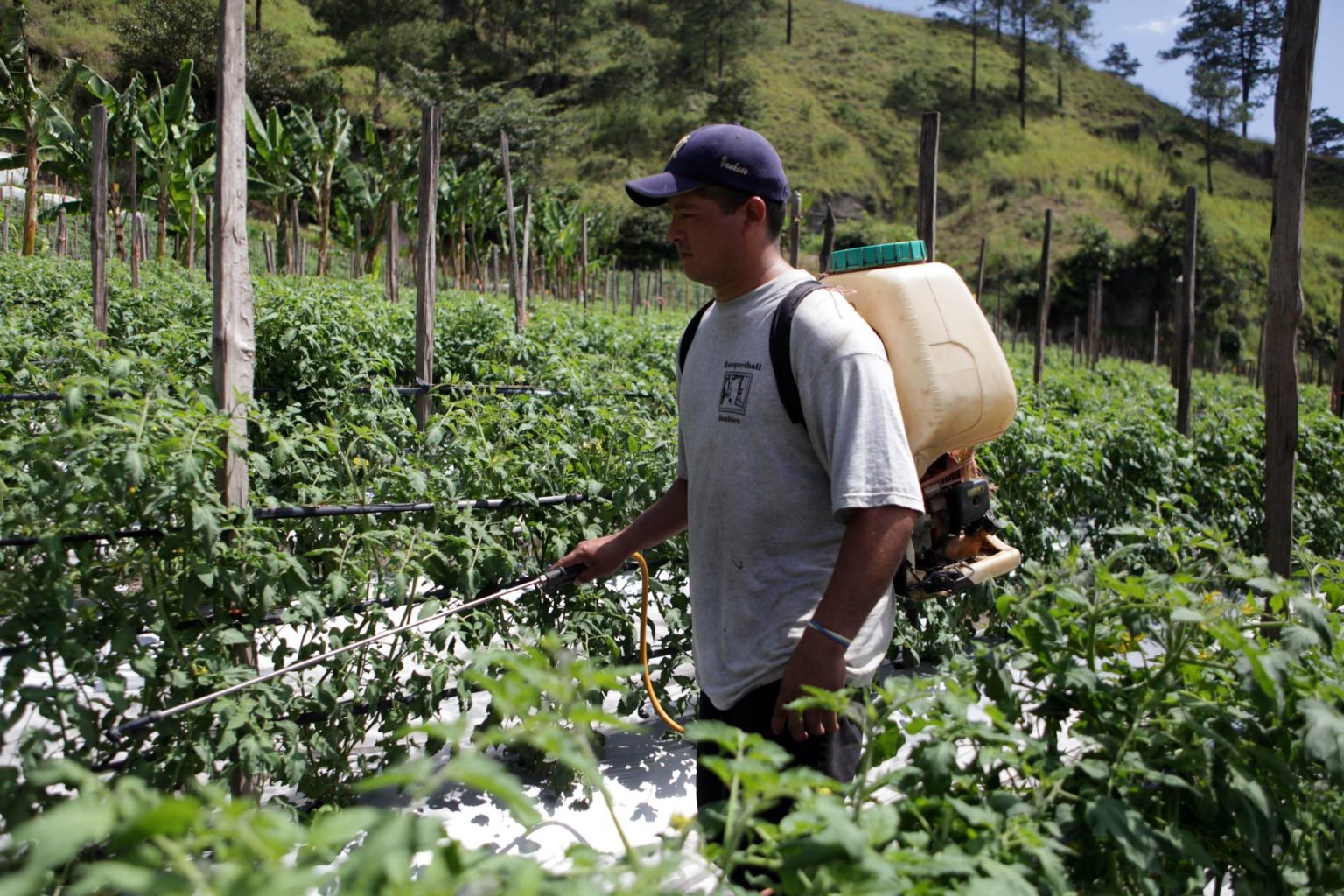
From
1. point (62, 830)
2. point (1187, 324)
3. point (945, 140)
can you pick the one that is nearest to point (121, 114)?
point (1187, 324)

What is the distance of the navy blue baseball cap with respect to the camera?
2154 mm

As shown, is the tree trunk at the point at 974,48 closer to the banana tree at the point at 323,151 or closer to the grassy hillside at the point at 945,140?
the grassy hillside at the point at 945,140

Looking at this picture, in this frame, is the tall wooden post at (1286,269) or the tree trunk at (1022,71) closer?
the tall wooden post at (1286,269)

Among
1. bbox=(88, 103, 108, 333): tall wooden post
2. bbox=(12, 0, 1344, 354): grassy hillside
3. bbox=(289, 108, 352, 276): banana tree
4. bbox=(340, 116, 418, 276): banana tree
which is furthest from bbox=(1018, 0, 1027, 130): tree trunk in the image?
bbox=(88, 103, 108, 333): tall wooden post

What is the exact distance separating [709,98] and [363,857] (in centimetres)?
7493

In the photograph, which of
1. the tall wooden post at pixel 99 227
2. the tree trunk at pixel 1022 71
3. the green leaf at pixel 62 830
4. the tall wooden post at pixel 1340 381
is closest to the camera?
the green leaf at pixel 62 830

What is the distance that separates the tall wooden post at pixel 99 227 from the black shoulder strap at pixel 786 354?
6.89 meters

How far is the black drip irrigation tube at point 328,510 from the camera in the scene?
7.70 ft

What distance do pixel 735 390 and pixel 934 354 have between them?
1.38 feet

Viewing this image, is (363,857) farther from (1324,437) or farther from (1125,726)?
(1324,437)

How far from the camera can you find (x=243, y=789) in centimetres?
285

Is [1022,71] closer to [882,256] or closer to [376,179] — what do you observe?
[376,179]

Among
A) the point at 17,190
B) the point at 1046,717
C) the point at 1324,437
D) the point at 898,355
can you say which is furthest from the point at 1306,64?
the point at 17,190

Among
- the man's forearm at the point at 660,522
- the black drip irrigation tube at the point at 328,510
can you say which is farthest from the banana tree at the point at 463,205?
the man's forearm at the point at 660,522
